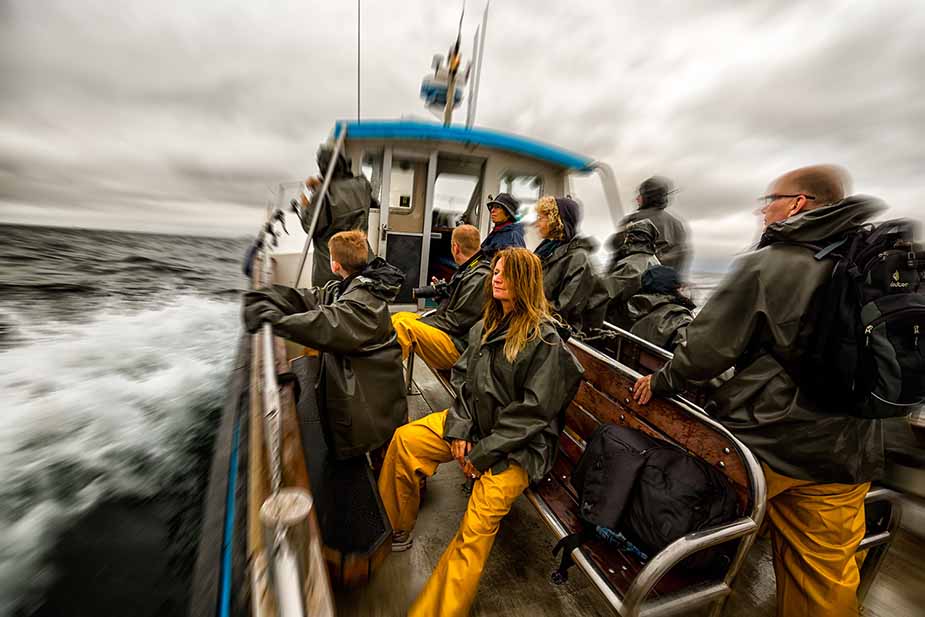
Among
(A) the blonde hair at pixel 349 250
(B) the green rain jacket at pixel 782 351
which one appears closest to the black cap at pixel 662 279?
(B) the green rain jacket at pixel 782 351

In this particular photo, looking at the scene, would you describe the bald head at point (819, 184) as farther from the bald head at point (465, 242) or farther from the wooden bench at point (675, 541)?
the bald head at point (465, 242)

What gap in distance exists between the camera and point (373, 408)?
2262 mm

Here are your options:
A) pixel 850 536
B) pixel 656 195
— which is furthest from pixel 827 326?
pixel 656 195

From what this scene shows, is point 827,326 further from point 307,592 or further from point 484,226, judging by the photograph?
point 484,226

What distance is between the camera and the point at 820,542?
1.42 meters

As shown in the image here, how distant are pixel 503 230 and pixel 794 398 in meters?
2.30

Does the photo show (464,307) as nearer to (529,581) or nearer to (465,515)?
(465,515)

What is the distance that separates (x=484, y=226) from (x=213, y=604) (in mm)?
5222

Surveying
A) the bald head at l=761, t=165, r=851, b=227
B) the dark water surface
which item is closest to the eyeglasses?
the bald head at l=761, t=165, r=851, b=227

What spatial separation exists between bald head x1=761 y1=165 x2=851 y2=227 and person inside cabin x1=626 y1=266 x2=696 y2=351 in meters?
1.38

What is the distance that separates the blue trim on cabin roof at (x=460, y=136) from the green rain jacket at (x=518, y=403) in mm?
4124

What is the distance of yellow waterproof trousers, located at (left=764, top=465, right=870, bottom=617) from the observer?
54.4 inches

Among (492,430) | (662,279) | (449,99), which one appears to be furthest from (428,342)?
(449,99)

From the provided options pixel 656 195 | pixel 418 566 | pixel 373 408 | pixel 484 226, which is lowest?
pixel 418 566
